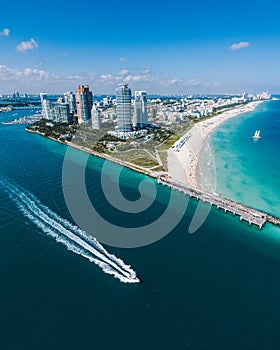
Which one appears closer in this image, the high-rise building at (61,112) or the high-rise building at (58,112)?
the high-rise building at (61,112)

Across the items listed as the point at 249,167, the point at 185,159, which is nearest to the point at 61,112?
the point at 185,159

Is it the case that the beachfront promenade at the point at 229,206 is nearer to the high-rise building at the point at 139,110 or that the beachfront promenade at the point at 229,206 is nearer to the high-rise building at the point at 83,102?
the high-rise building at the point at 139,110

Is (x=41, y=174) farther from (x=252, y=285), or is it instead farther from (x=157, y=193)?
(x=252, y=285)

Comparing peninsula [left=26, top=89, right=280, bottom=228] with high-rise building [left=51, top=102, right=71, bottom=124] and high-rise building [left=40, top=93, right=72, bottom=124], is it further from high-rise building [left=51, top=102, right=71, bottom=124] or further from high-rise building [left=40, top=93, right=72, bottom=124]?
high-rise building [left=51, top=102, right=71, bottom=124]

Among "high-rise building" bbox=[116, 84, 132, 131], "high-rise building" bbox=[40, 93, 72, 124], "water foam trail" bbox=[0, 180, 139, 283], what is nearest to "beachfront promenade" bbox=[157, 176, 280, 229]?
"water foam trail" bbox=[0, 180, 139, 283]

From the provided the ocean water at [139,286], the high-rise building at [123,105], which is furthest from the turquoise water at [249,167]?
the high-rise building at [123,105]

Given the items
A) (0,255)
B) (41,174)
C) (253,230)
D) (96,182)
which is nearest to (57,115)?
(41,174)
